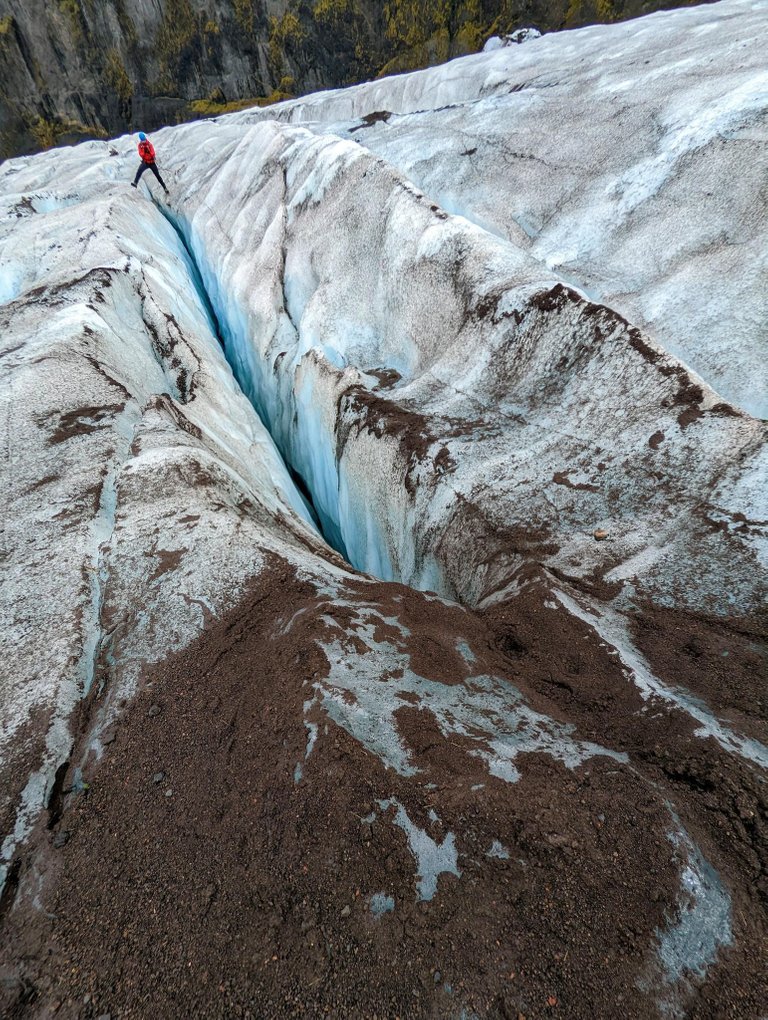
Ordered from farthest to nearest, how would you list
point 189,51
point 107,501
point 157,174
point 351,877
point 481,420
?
point 189,51, point 157,174, point 481,420, point 107,501, point 351,877

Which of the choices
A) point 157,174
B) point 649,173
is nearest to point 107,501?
point 649,173

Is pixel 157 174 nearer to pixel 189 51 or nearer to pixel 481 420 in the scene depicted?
pixel 481 420

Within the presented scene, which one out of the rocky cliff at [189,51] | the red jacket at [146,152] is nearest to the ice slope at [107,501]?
the red jacket at [146,152]

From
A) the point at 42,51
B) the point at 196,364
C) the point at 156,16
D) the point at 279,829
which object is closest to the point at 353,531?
the point at 196,364

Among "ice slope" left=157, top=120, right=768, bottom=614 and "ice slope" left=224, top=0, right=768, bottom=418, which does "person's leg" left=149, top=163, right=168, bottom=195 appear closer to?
"ice slope" left=224, top=0, right=768, bottom=418

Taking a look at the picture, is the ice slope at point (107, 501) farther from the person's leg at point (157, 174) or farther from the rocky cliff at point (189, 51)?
the rocky cliff at point (189, 51)

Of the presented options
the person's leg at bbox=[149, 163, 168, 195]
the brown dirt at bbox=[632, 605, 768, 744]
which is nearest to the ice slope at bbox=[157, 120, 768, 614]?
the brown dirt at bbox=[632, 605, 768, 744]
